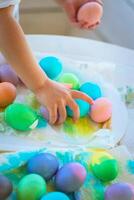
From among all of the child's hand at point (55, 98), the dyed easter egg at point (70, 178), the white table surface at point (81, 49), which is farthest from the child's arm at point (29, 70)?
the white table surface at point (81, 49)

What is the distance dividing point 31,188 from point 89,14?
0.30m

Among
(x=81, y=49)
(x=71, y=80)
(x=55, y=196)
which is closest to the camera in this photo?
(x=55, y=196)

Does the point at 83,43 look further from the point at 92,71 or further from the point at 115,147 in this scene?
the point at 115,147

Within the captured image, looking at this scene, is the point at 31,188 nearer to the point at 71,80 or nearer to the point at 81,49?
the point at 71,80

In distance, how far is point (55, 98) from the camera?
811mm

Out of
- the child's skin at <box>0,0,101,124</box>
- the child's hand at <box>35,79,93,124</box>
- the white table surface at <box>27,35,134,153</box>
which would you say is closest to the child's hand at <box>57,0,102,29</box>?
the child's skin at <box>0,0,101,124</box>

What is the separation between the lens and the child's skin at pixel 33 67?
2.40 feet

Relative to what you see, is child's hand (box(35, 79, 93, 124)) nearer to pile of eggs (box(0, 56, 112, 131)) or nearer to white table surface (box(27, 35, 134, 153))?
pile of eggs (box(0, 56, 112, 131))

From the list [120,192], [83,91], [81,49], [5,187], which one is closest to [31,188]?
[5,187]

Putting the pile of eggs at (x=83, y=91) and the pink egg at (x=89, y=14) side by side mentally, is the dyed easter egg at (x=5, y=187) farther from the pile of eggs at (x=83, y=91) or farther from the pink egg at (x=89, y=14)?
the pink egg at (x=89, y=14)

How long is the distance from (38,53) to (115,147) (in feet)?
0.93

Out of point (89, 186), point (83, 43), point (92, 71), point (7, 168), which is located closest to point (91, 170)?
point (89, 186)

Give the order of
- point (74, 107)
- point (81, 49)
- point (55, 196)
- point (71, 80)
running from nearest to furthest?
point (55, 196), point (74, 107), point (71, 80), point (81, 49)

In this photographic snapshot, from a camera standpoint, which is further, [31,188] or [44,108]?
[44,108]
